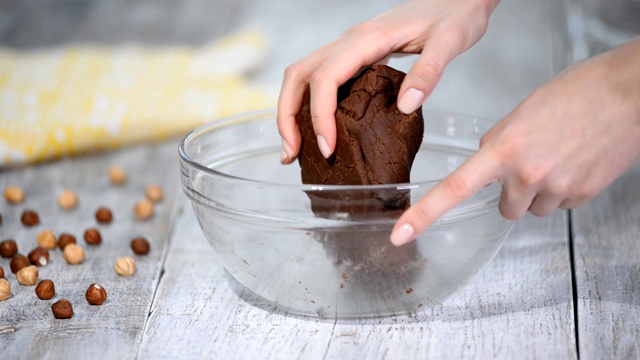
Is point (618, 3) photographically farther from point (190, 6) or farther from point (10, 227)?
point (10, 227)

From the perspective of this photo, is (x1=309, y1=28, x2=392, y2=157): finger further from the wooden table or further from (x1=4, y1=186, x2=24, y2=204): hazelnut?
(x1=4, y1=186, x2=24, y2=204): hazelnut

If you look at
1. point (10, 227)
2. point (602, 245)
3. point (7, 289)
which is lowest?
point (602, 245)

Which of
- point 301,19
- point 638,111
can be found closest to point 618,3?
point 301,19

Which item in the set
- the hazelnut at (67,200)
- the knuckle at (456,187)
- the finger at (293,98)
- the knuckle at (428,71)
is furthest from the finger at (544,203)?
the hazelnut at (67,200)

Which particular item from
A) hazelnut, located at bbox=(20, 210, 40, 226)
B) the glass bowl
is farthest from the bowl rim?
hazelnut, located at bbox=(20, 210, 40, 226)

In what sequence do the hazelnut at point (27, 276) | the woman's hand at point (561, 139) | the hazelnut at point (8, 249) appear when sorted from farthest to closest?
the hazelnut at point (8, 249) → the hazelnut at point (27, 276) → the woman's hand at point (561, 139)

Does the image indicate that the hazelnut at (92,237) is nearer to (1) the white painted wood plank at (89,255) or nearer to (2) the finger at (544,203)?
(1) the white painted wood plank at (89,255)
